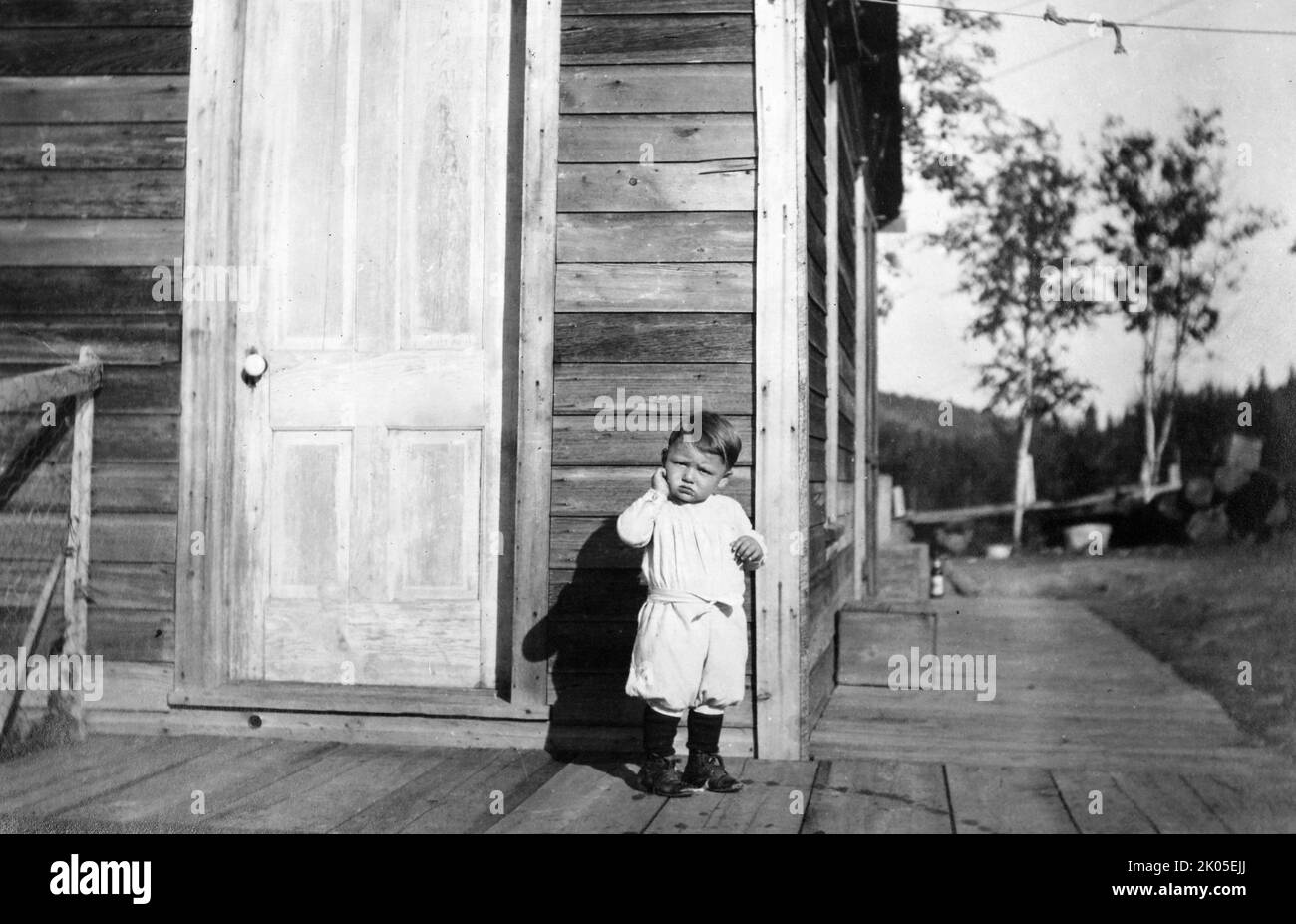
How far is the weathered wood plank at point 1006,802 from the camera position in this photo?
312 centimetres

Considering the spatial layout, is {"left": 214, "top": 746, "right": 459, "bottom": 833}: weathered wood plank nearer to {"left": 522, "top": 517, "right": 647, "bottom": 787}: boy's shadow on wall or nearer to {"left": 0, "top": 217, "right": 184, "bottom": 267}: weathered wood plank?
{"left": 522, "top": 517, "right": 647, "bottom": 787}: boy's shadow on wall

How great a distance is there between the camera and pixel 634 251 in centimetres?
395

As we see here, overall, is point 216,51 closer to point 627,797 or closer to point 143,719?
point 143,719

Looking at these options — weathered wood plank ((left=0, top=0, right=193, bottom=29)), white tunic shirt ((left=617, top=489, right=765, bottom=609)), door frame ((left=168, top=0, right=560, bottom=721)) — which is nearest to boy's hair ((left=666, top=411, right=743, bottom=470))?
white tunic shirt ((left=617, top=489, right=765, bottom=609))

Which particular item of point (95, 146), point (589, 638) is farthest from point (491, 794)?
point (95, 146)

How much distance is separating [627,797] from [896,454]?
70.1 ft

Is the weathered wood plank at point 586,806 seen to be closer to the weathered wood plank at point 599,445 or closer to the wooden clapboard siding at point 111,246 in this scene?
the weathered wood plank at point 599,445

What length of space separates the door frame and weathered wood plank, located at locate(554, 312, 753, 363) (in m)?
0.09

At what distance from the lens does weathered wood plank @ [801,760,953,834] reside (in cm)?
312

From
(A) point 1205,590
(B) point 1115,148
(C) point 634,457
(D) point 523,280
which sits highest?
(B) point 1115,148
